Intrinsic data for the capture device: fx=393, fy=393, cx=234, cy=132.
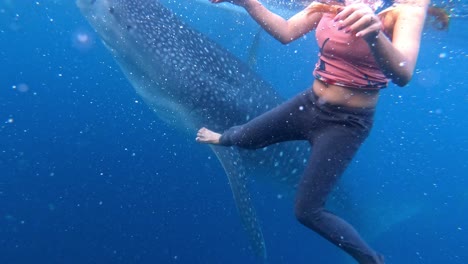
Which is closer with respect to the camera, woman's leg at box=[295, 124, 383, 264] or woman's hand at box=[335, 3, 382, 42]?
woman's hand at box=[335, 3, 382, 42]

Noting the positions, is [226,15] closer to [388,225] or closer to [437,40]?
[437,40]

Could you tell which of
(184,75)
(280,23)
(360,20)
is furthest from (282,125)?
(184,75)

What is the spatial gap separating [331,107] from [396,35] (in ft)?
2.90

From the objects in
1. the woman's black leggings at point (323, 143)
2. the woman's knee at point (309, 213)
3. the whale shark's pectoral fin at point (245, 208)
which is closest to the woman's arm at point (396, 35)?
the woman's black leggings at point (323, 143)

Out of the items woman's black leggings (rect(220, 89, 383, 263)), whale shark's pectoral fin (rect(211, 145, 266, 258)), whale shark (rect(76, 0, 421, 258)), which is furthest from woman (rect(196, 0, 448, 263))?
whale shark (rect(76, 0, 421, 258))

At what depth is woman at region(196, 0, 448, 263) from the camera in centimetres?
320

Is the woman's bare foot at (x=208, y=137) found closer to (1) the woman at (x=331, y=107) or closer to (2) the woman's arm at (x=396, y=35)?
(1) the woman at (x=331, y=107)

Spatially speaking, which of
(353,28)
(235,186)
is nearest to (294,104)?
(353,28)

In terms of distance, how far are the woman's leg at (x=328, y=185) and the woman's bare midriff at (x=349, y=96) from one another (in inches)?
8.6

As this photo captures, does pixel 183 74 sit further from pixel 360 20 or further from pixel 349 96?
pixel 360 20

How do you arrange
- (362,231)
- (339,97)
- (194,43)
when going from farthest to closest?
(362,231) → (194,43) → (339,97)

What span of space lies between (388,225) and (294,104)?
1057 cm

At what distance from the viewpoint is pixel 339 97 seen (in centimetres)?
339

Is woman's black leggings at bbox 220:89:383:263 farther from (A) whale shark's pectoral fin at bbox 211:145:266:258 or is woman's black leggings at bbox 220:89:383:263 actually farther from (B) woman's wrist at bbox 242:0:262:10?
(A) whale shark's pectoral fin at bbox 211:145:266:258
